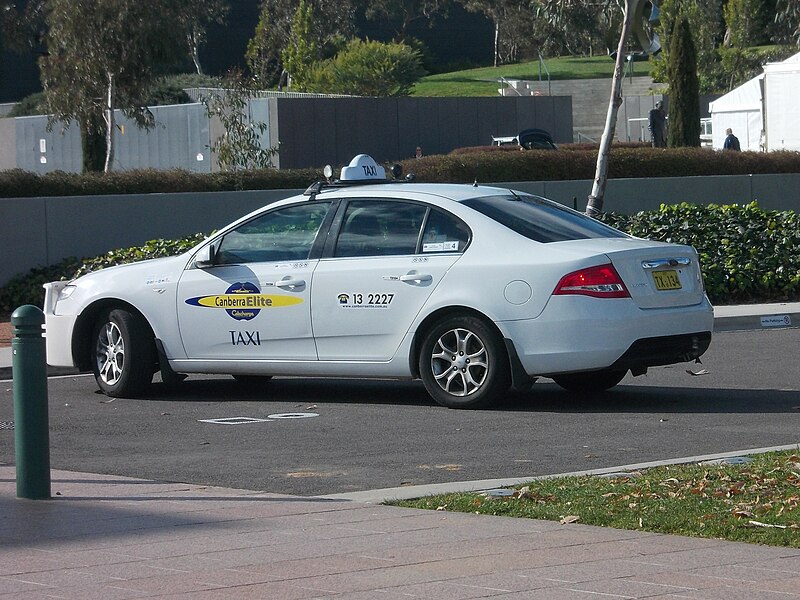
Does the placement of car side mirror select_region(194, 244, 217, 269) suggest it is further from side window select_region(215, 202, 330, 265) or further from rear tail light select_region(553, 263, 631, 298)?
rear tail light select_region(553, 263, 631, 298)

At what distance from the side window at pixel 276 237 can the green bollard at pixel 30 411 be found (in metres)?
3.94

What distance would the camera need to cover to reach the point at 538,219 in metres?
10.8

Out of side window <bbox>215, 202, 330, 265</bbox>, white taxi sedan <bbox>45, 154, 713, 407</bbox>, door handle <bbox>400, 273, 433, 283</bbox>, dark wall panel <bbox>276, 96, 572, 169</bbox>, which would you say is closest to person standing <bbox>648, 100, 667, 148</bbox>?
dark wall panel <bbox>276, 96, 572, 169</bbox>

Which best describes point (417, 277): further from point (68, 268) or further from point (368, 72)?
point (368, 72)

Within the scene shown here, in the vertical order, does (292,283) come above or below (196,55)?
below

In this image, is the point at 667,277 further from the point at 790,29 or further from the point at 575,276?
the point at 790,29

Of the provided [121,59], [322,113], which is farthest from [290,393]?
[322,113]

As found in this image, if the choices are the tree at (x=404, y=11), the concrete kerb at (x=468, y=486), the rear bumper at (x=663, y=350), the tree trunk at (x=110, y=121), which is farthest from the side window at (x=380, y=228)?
the tree at (x=404, y=11)

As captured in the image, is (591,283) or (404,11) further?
(404,11)

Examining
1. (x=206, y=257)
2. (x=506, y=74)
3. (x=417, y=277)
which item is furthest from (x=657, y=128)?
(x=506, y=74)

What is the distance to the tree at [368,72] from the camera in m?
70.9

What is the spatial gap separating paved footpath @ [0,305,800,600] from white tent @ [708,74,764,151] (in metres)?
36.5

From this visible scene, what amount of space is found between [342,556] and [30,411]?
7.34 ft

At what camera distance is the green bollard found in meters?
7.22
